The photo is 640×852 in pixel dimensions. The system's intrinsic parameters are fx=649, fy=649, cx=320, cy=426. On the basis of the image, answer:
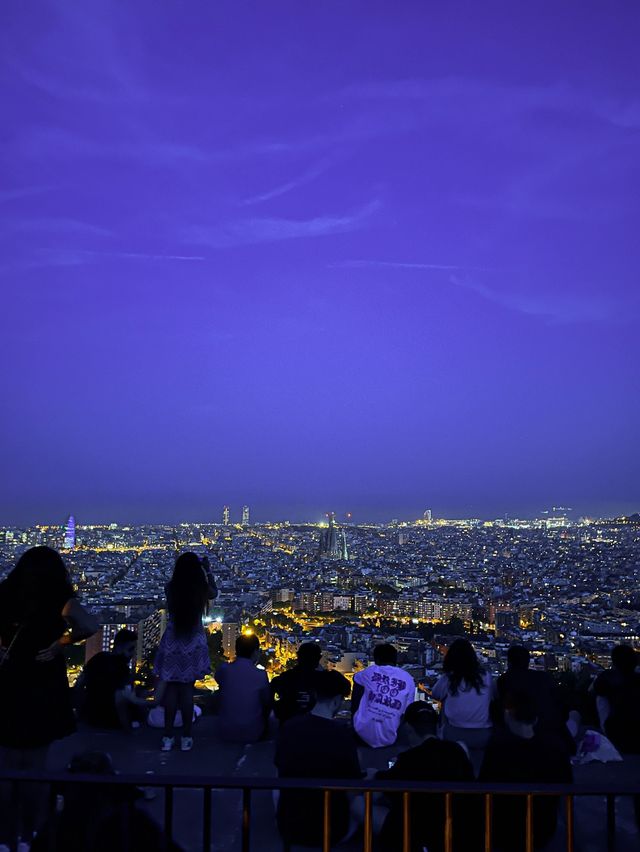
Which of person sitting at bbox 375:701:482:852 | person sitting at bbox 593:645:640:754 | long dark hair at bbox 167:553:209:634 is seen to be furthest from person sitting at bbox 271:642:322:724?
person sitting at bbox 593:645:640:754

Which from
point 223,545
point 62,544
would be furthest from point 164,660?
point 223,545

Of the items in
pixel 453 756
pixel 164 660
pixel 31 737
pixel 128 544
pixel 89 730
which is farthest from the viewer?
pixel 128 544

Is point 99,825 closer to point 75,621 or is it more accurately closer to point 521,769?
point 75,621

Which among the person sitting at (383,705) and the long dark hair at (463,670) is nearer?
the person sitting at (383,705)

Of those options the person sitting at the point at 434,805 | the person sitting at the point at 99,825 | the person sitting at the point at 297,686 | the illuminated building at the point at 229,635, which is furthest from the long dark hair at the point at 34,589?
the illuminated building at the point at 229,635

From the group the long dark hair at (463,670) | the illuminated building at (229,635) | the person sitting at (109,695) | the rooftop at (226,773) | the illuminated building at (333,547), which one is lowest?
the illuminated building at (333,547)

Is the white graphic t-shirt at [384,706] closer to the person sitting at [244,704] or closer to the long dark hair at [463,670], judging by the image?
the long dark hair at [463,670]

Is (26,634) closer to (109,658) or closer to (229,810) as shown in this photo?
(229,810)
